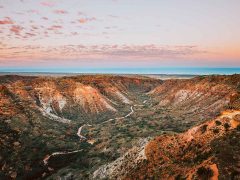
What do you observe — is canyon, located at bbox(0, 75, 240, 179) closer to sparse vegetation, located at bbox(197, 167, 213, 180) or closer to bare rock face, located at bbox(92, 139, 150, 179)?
sparse vegetation, located at bbox(197, 167, 213, 180)

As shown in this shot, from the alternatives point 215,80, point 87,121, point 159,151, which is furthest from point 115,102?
point 159,151

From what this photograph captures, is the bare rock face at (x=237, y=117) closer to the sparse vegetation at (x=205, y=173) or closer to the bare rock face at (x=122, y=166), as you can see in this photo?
the sparse vegetation at (x=205, y=173)

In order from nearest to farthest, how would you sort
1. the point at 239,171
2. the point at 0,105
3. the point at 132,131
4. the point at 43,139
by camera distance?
the point at 239,171
the point at 43,139
the point at 132,131
the point at 0,105

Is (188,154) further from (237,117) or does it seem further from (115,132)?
(115,132)

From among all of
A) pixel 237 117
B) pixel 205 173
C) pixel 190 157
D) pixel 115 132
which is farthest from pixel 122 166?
pixel 115 132

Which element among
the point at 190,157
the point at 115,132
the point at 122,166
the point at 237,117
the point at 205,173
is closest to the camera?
the point at 205,173

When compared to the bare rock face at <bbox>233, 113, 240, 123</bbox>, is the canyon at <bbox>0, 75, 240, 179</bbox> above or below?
below

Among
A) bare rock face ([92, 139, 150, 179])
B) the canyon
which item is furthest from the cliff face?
the canyon

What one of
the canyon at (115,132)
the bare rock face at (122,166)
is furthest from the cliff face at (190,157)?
the canyon at (115,132)

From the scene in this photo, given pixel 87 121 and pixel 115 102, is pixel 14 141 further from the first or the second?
pixel 115 102
